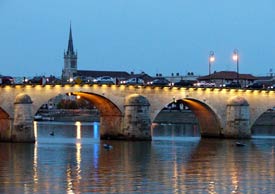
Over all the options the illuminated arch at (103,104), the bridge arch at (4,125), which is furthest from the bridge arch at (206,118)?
the bridge arch at (4,125)

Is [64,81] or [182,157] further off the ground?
[64,81]

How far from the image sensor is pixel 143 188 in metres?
36.7

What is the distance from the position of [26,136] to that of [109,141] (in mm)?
9102

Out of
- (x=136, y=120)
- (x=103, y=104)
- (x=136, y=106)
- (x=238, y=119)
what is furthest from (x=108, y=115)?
(x=238, y=119)

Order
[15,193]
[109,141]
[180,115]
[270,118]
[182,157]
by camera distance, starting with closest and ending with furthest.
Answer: [15,193] < [182,157] < [109,141] < [270,118] < [180,115]

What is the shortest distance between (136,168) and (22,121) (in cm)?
2333

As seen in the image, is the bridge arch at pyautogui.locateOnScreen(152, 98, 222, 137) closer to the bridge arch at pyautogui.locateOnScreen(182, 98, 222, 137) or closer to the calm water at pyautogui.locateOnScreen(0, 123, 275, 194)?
the bridge arch at pyautogui.locateOnScreen(182, 98, 222, 137)

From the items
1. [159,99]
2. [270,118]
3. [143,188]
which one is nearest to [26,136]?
[159,99]

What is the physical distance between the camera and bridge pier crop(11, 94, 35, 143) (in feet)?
221

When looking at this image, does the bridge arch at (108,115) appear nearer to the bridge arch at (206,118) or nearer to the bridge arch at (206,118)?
the bridge arch at (206,118)

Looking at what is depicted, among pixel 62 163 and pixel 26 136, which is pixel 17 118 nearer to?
pixel 26 136

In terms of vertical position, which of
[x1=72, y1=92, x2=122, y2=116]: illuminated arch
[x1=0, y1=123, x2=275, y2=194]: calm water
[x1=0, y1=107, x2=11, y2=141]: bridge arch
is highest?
[x1=72, y1=92, x2=122, y2=116]: illuminated arch

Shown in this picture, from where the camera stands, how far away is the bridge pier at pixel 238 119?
263ft

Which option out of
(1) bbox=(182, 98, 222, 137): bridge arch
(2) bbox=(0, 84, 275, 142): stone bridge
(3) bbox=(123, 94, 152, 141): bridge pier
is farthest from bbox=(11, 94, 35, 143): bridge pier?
(1) bbox=(182, 98, 222, 137): bridge arch
